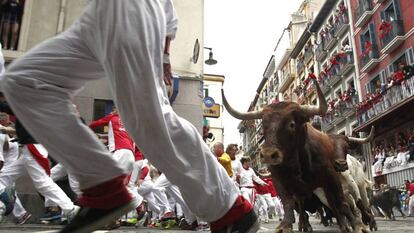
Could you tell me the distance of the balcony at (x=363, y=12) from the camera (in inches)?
1200

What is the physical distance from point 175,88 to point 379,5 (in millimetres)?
21695

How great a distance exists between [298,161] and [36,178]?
4.32 metres

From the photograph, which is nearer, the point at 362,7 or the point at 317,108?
the point at 317,108

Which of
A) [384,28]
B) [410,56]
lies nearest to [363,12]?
[384,28]

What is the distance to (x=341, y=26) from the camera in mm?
34688

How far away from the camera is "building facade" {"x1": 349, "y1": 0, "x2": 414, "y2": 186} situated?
23828mm

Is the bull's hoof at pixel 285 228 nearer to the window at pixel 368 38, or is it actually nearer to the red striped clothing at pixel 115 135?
the red striped clothing at pixel 115 135

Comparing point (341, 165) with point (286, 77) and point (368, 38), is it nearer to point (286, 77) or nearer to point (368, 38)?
point (368, 38)

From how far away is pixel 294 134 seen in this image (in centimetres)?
516

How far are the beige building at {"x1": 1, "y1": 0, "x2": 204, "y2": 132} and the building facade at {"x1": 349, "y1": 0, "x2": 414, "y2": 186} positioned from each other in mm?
13716

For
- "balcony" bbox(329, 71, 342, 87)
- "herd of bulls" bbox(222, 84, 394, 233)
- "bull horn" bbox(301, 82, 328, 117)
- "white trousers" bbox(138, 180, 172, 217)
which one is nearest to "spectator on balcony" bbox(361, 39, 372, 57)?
"balcony" bbox(329, 71, 342, 87)

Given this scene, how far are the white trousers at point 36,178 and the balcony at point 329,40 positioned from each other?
3374 centimetres

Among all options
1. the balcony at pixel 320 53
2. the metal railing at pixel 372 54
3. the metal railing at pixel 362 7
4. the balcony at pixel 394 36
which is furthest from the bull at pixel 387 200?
the balcony at pixel 320 53

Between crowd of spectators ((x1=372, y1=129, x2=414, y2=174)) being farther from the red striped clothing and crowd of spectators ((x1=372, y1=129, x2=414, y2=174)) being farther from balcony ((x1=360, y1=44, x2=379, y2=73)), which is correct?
the red striped clothing
